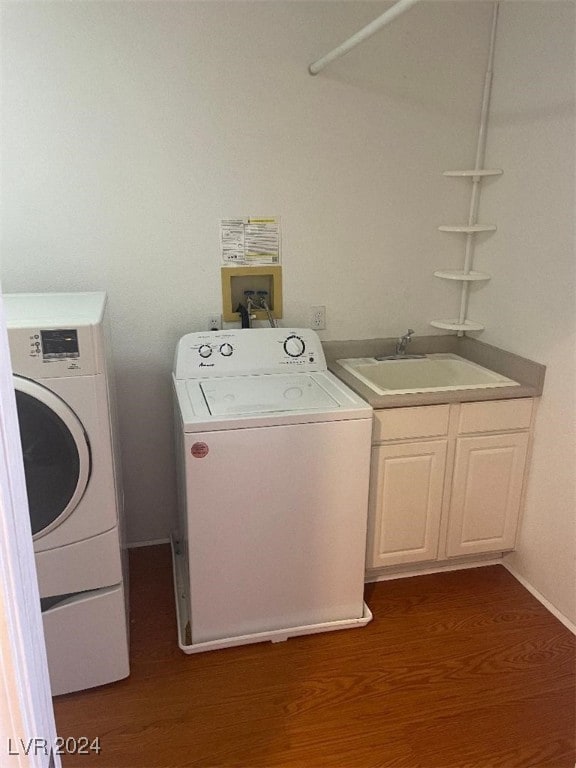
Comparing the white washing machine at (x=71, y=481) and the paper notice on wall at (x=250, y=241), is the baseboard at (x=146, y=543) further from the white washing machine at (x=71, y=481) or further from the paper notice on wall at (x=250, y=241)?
the paper notice on wall at (x=250, y=241)

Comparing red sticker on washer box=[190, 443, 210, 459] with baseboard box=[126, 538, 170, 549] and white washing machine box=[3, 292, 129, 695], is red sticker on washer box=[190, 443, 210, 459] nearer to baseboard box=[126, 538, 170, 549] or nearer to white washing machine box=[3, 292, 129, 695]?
white washing machine box=[3, 292, 129, 695]

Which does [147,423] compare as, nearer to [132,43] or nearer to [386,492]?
[386,492]

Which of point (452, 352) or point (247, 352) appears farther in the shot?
point (452, 352)

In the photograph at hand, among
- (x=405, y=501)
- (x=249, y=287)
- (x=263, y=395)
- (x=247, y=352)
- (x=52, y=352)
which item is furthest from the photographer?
(x=249, y=287)

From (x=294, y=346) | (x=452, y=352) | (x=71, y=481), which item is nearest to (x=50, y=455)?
(x=71, y=481)

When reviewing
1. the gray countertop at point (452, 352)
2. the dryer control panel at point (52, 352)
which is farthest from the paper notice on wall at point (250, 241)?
the dryer control panel at point (52, 352)

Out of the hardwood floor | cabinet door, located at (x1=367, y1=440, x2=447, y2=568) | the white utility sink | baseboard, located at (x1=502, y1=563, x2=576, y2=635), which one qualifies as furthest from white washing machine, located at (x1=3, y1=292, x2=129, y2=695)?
baseboard, located at (x1=502, y1=563, x2=576, y2=635)

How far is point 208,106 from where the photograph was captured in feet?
7.48

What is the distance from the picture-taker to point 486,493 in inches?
94.0

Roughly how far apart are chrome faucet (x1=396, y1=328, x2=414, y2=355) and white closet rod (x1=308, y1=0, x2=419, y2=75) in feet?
3.75

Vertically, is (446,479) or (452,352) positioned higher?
(452,352)

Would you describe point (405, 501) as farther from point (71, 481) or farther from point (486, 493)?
point (71, 481)

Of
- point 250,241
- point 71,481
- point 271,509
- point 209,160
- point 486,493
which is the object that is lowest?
point 486,493

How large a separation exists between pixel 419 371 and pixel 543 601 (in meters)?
1.06
